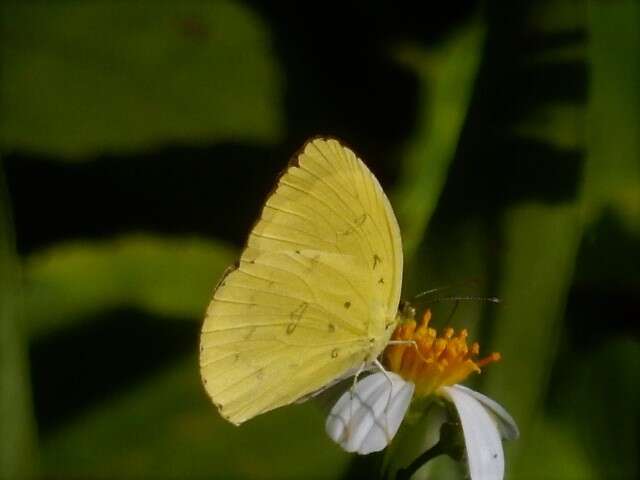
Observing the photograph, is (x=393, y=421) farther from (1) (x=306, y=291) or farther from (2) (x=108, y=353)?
(2) (x=108, y=353)

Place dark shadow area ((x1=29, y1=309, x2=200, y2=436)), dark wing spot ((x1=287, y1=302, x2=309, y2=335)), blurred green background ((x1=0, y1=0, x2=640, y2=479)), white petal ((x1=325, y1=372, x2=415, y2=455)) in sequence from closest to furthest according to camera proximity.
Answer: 1. white petal ((x1=325, y1=372, x2=415, y2=455))
2. dark wing spot ((x1=287, y1=302, x2=309, y2=335))
3. blurred green background ((x1=0, y1=0, x2=640, y2=479))
4. dark shadow area ((x1=29, y1=309, x2=200, y2=436))

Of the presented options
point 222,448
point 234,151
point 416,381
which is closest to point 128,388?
point 222,448

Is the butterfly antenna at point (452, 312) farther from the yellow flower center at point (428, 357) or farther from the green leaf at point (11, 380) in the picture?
the green leaf at point (11, 380)

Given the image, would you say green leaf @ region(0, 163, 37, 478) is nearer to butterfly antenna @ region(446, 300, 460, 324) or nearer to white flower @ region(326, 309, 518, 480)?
white flower @ region(326, 309, 518, 480)

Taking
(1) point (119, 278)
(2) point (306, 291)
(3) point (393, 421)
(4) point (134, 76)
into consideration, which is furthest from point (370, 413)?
(4) point (134, 76)

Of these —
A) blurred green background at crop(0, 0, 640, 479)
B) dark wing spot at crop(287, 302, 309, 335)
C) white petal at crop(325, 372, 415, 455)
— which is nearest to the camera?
white petal at crop(325, 372, 415, 455)

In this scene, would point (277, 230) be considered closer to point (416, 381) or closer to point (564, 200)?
point (416, 381)

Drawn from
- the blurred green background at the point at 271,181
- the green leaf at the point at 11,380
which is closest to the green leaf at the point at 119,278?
the blurred green background at the point at 271,181

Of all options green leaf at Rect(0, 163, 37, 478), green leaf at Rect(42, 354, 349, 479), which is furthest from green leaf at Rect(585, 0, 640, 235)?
green leaf at Rect(0, 163, 37, 478)
